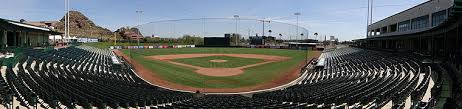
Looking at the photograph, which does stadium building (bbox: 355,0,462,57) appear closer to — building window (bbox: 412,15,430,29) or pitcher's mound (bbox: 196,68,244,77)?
building window (bbox: 412,15,430,29)

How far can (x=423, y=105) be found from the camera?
10.8 metres

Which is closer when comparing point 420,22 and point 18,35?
point 18,35

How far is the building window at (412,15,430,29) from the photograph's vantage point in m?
44.0

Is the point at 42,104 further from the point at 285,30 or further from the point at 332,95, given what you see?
the point at 285,30

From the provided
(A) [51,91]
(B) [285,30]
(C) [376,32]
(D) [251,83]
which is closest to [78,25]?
(B) [285,30]

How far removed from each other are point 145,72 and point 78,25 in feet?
532

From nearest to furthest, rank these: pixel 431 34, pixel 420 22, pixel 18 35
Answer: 1. pixel 431 34
2. pixel 18 35
3. pixel 420 22

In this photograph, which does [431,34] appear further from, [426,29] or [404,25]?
[404,25]

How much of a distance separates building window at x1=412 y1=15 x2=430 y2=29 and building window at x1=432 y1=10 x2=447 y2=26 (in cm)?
209

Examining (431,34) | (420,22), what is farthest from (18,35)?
(420,22)

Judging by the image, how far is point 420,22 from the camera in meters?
46.5

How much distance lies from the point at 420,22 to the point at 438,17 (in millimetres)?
6652

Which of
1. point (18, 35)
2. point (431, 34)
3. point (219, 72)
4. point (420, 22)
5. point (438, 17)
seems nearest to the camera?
point (431, 34)

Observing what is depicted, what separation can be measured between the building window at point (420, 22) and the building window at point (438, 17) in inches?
82.3
